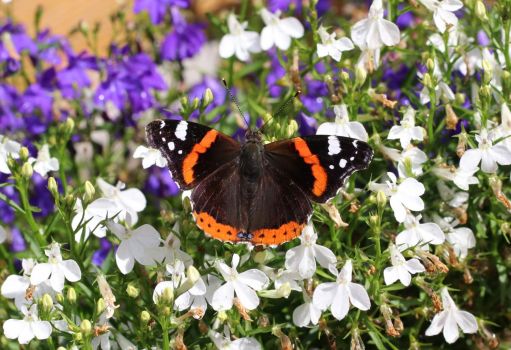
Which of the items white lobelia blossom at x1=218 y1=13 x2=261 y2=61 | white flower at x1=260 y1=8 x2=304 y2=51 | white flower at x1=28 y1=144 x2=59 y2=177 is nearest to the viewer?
white flower at x1=28 y1=144 x2=59 y2=177

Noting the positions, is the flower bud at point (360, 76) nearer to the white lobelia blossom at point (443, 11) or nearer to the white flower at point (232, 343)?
the white lobelia blossom at point (443, 11)

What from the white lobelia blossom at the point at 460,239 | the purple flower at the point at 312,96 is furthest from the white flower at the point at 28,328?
the purple flower at the point at 312,96

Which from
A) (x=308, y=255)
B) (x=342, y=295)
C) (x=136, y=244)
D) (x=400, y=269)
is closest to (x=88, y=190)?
(x=136, y=244)

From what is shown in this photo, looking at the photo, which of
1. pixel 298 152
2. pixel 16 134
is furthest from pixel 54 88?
pixel 298 152

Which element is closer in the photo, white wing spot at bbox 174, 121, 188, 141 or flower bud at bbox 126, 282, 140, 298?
flower bud at bbox 126, 282, 140, 298

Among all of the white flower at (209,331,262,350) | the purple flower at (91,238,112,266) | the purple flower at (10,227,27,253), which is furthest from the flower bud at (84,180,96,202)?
the purple flower at (10,227,27,253)

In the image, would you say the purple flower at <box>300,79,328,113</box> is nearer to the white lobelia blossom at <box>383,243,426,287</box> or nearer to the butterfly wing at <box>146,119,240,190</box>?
the butterfly wing at <box>146,119,240,190</box>
